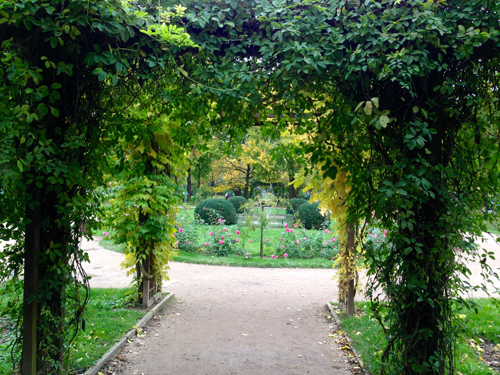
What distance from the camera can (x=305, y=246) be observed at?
10.4 meters

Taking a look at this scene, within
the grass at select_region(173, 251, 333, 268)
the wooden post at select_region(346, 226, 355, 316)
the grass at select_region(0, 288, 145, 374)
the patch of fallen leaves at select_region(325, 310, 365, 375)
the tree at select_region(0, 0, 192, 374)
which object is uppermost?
the tree at select_region(0, 0, 192, 374)

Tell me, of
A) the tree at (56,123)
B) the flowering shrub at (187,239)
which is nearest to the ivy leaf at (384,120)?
the tree at (56,123)

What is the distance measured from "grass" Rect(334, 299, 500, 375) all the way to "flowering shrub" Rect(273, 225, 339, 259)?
423 centimetres

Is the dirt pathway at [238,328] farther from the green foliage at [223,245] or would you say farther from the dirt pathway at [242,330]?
the green foliage at [223,245]

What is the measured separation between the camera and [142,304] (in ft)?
18.4

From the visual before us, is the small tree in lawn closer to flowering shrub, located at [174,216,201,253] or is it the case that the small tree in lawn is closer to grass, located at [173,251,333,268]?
grass, located at [173,251,333,268]

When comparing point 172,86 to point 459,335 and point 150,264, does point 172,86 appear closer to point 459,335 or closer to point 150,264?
point 459,335

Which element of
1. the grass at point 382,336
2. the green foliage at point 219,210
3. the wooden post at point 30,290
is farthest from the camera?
the green foliage at point 219,210

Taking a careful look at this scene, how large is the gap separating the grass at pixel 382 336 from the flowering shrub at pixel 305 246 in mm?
4234

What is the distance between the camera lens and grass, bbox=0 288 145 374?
356cm

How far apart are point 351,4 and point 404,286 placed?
199 cm

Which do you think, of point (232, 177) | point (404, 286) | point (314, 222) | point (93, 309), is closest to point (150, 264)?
point (93, 309)

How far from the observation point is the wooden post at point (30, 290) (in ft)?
9.06

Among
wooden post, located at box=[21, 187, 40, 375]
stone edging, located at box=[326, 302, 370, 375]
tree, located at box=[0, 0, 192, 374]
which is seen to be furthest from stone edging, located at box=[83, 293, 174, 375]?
stone edging, located at box=[326, 302, 370, 375]
